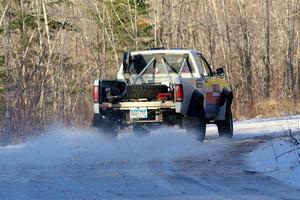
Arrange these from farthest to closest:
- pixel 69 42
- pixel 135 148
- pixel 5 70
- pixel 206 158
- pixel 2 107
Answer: pixel 69 42, pixel 5 70, pixel 2 107, pixel 135 148, pixel 206 158

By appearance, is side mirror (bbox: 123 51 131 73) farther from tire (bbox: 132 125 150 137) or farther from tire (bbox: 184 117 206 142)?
tire (bbox: 184 117 206 142)

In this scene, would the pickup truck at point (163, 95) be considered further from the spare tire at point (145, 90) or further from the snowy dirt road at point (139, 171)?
the snowy dirt road at point (139, 171)

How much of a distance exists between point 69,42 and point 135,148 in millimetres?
24863

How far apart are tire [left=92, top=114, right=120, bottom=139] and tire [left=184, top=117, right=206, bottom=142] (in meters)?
1.62

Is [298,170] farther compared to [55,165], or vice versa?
[55,165]

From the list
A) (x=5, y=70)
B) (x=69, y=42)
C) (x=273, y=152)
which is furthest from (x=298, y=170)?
(x=69, y=42)

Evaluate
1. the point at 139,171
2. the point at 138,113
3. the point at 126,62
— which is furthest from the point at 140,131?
the point at 139,171

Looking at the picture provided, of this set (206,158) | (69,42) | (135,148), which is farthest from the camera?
(69,42)

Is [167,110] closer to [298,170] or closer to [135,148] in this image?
[135,148]

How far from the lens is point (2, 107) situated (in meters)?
22.0

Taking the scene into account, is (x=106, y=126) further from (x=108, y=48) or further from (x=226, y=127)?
(x=108, y=48)

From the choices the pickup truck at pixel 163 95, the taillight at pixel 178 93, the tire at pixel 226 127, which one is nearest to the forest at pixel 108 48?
the pickup truck at pixel 163 95

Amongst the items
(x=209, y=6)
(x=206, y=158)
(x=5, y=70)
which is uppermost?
(x=209, y=6)

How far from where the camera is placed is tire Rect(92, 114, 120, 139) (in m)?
14.8
